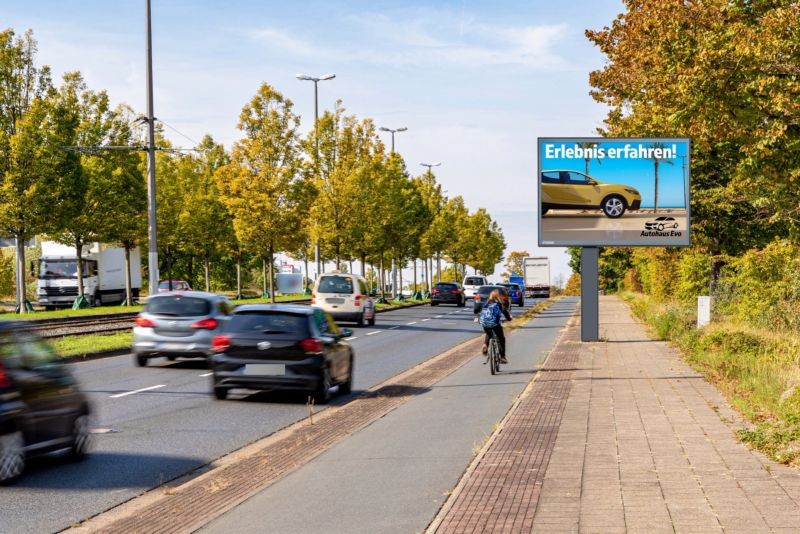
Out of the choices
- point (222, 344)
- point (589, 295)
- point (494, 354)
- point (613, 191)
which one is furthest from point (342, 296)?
point (222, 344)

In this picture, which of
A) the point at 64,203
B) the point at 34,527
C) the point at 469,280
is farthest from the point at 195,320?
the point at 469,280

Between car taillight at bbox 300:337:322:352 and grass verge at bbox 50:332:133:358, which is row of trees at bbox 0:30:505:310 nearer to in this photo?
grass verge at bbox 50:332:133:358

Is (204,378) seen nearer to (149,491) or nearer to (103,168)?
(149,491)

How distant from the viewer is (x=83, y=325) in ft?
107

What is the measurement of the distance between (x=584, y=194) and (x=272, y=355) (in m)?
13.2

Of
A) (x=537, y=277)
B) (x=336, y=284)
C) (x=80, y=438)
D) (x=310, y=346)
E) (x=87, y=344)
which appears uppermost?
(x=336, y=284)

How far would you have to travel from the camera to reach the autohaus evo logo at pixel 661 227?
24.9m

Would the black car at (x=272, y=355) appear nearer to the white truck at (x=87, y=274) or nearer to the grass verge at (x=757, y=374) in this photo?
the grass verge at (x=757, y=374)

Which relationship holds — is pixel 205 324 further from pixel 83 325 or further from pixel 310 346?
pixel 83 325

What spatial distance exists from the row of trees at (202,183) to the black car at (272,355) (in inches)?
612

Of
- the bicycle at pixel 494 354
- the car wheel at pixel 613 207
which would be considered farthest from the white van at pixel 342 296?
the bicycle at pixel 494 354

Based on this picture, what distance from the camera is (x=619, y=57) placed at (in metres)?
27.4

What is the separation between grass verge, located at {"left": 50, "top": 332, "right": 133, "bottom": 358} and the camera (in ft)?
69.9

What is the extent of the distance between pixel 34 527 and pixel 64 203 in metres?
37.6
